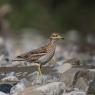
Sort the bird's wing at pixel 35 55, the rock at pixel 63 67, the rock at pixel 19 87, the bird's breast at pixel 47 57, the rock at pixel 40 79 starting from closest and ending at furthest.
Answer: the rock at pixel 19 87
the rock at pixel 40 79
the bird's breast at pixel 47 57
the bird's wing at pixel 35 55
the rock at pixel 63 67

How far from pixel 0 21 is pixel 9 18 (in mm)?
778

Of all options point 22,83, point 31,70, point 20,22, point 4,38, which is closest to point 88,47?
point 4,38

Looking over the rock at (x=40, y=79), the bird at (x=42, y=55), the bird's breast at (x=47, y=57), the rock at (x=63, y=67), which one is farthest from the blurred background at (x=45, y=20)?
the bird's breast at (x=47, y=57)

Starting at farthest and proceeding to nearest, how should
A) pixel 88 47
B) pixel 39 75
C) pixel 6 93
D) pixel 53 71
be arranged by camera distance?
1. pixel 88 47
2. pixel 53 71
3. pixel 39 75
4. pixel 6 93

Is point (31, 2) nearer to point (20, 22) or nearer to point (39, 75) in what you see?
point (20, 22)

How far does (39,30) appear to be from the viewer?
83.4 ft

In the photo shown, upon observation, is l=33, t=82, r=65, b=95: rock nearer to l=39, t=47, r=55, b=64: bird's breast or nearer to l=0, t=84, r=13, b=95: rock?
l=0, t=84, r=13, b=95: rock

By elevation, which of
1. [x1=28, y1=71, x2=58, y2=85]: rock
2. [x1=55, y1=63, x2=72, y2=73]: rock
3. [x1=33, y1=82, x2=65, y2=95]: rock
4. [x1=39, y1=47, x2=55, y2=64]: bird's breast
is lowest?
[x1=33, y1=82, x2=65, y2=95]: rock

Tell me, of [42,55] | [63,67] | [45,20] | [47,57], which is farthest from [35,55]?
[45,20]

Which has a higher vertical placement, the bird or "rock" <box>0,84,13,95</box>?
the bird

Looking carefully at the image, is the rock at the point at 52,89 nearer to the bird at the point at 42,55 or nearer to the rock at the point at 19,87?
the rock at the point at 19,87

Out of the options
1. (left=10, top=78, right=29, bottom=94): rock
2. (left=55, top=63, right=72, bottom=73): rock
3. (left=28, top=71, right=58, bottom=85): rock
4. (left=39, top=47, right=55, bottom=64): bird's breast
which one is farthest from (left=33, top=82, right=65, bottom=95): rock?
(left=55, top=63, right=72, bottom=73): rock

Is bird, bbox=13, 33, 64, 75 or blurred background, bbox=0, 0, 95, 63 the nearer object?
bird, bbox=13, 33, 64, 75

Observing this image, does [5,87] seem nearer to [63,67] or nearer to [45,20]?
[63,67]
